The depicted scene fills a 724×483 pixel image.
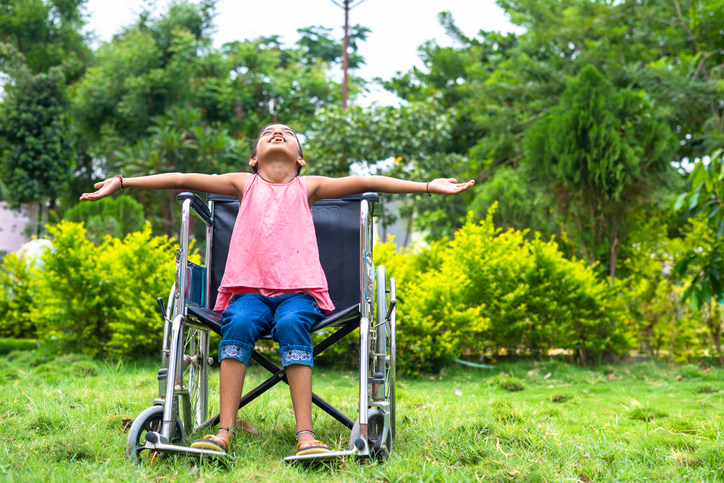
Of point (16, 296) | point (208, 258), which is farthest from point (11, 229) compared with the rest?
point (208, 258)

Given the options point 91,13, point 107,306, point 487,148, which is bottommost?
point 107,306

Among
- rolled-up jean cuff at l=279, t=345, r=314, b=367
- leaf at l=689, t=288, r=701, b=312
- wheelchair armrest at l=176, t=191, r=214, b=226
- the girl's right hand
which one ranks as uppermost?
the girl's right hand

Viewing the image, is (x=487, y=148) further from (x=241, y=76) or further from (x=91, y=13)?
(x=91, y=13)

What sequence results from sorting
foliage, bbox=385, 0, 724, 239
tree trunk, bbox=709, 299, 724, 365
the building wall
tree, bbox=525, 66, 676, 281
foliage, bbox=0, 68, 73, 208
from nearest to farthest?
tree, bbox=525, 66, 676, 281 < tree trunk, bbox=709, 299, 724, 365 < foliage, bbox=385, 0, 724, 239 < foliage, bbox=0, 68, 73, 208 < the building wall

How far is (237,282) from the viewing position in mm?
2346

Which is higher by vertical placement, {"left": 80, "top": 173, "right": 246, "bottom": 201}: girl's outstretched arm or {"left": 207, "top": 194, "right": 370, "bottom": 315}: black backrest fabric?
{"left": 80, "top": 173, "right": 246, "bottom": 201}: girl's outstretched arm

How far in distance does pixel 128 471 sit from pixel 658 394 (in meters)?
3.55

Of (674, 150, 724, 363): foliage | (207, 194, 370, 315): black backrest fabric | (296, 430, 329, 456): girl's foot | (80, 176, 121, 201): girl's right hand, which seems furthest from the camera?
(674, 150, 724, 363): foliage

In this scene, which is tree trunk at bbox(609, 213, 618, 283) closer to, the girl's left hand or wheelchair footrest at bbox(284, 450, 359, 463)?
the girl's left hand

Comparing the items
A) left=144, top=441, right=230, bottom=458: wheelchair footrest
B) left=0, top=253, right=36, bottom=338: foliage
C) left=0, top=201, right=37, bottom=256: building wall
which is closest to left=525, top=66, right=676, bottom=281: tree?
left=144, top=441, right=230, bottom=458: wheelchair footrest

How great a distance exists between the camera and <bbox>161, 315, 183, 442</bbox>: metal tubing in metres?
1.93

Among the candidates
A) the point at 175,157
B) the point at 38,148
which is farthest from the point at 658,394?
the point at 38,148

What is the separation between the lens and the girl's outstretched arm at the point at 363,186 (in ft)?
7.86

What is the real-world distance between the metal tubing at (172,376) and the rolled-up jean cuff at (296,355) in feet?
1.18
